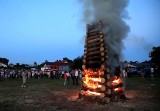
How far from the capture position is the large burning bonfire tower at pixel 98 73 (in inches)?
577

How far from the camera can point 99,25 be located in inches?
610

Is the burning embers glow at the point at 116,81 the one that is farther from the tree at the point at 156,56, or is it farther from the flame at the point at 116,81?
the tree at the point at 156,56

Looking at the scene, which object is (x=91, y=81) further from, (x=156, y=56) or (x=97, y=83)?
(x=156, y=56)

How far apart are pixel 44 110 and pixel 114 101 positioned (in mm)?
4529

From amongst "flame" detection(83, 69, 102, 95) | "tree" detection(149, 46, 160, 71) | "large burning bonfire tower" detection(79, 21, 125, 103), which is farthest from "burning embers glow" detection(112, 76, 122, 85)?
"tree" detection(149, 46, 160, 71)

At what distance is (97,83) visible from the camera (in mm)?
15211

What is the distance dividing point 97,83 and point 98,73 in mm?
626

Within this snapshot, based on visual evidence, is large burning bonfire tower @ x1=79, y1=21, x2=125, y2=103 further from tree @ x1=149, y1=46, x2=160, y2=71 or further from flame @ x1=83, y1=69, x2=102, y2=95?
tree @ x1=149, y1=46, x2=160, y2=71

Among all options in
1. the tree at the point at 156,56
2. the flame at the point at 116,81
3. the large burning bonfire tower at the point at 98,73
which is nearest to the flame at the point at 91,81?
the large burning bonfire tower at the point at 98,73

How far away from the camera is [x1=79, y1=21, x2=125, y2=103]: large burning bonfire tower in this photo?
577 inches

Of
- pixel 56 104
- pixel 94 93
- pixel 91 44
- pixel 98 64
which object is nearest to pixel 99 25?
pixel 91 44

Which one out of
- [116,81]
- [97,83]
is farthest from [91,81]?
[116,81]

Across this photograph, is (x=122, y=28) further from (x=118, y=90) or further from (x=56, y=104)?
(x=56, y=104)

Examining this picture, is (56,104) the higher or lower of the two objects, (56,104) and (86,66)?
the lower
